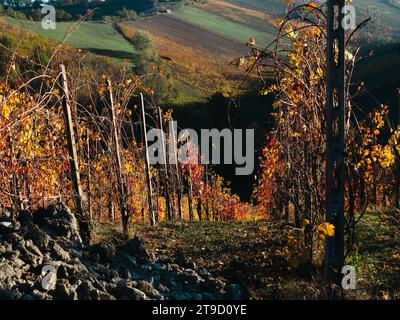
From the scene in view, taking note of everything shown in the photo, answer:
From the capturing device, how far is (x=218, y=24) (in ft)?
216

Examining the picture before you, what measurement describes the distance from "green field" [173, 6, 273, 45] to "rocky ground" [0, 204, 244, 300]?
54.0 meters

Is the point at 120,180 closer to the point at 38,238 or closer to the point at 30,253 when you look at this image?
the point at 38,238

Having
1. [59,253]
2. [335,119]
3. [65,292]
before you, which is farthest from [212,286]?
[335,119]

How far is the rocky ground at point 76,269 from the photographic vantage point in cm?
402

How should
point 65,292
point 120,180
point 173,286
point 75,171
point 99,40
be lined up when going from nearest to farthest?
point 65,292, point 173,286, point 75,171, point 120,180, point 99,40

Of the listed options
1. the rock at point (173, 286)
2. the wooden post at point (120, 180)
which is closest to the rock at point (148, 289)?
the rock at point (173, 286)

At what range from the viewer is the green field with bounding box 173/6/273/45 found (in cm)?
6020

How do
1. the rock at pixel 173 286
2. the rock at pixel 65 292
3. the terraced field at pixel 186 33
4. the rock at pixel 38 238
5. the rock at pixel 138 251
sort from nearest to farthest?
1. the rock at pixel 65 292
2. the rock at pixel 38 238
3. the rock at pixel 173 286
4. the rock at pixel 138 251
5. the terraced field at pixel 186 33

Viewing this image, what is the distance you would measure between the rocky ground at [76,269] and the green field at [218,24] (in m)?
54.0

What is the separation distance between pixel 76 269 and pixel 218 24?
212 feet

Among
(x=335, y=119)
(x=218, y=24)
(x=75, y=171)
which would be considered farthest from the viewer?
(x=218, y=24)

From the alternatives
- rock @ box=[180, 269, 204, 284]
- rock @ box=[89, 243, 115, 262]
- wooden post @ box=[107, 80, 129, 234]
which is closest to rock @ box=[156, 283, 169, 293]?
rock @ box=[180, 269, 204, 284]

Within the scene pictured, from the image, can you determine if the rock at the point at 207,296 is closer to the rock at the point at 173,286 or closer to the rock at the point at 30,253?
the rock at the point at 173,286

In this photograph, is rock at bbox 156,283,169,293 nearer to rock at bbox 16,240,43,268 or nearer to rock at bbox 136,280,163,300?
rock at bbox 136,280,163,300
